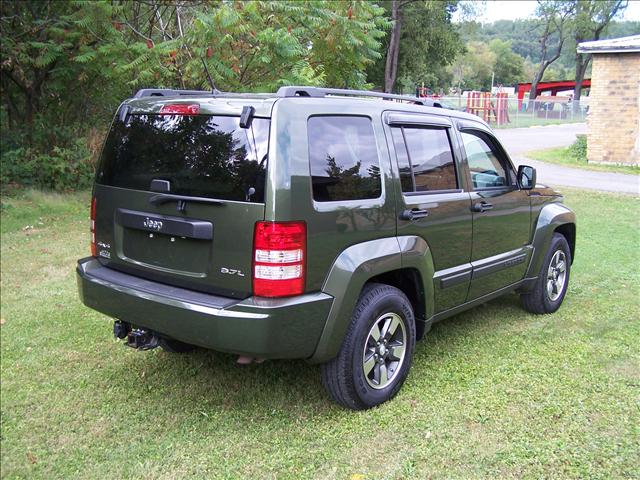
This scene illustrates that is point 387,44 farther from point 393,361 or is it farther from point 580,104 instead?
point 393,361

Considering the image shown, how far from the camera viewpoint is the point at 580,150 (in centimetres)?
1800

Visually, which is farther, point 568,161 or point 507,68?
point 507,68

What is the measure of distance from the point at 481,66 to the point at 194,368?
97.5 m

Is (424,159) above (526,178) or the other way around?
above

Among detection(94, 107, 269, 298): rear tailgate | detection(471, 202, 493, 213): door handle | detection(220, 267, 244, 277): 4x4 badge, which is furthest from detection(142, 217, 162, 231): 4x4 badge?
detection(471, 202, 493, 213): door handle

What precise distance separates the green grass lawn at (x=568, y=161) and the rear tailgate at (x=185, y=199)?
14.9 meters

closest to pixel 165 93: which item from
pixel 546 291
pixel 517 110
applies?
pixel 546 291

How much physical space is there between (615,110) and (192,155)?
16.3 meters

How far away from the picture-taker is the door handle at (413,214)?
3808mm

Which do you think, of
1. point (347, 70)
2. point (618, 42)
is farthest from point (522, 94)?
point (347, 70)

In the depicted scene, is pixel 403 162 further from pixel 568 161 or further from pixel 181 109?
pixel 568 161

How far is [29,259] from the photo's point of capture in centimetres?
780

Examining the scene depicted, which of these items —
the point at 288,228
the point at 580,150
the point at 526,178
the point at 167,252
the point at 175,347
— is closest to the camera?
the point at 288,228

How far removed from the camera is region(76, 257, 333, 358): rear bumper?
3156 mm
